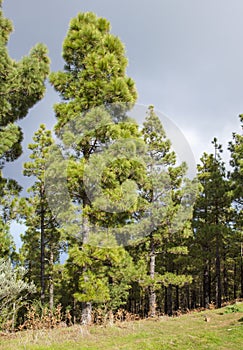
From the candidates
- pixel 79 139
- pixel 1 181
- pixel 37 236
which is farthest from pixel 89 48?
pixel 37 236

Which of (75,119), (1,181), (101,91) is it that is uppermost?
(101,91)

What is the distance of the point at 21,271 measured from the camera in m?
7.48

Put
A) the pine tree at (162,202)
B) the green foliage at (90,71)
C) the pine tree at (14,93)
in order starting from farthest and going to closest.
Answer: the pine tree at (162,202), the green foliage at (90,71), the pine tree at (14,93)

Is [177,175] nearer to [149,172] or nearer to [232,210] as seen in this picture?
[149,172]

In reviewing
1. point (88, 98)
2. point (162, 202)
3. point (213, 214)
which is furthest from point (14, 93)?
point (213, 214)

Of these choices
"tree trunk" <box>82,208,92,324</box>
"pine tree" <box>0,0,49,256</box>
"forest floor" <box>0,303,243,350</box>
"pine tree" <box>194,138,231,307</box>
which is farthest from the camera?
"pine tree" <box>194,138,231,307</box>

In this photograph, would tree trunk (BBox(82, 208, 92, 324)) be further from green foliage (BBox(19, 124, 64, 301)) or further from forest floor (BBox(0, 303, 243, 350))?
green foliage (BBox(19, 124, 64, 301))

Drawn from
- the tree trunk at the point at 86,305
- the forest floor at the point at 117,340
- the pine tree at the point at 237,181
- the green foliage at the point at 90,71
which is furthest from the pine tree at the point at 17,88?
the pine tree at the point at 237,181

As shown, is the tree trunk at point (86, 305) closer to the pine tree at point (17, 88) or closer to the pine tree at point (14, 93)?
the pine tree at point (14, 93)

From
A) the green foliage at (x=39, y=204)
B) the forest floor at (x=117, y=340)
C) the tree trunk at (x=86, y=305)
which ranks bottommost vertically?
the forest floor at (x=117, y=340)

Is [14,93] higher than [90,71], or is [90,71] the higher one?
[90,71]

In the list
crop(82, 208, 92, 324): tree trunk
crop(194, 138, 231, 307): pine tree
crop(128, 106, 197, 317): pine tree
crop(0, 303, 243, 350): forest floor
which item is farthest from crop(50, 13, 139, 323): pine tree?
crop(194, 138, 231, 307): pine tree

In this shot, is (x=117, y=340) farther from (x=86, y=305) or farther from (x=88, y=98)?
(x=88, y=98)

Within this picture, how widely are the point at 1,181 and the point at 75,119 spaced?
10.9 feet
